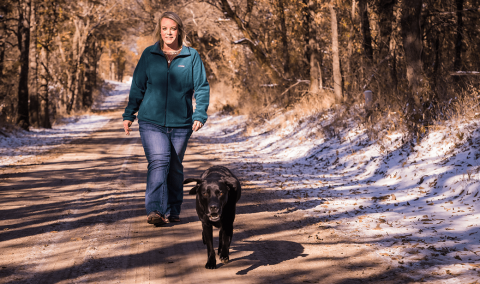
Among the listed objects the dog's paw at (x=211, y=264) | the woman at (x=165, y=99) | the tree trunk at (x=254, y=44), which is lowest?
the dog's paw at (x=211, y=264)

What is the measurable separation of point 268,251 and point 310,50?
46.5 ft

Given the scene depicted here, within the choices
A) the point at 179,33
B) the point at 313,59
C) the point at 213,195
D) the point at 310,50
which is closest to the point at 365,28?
the point at 313,59

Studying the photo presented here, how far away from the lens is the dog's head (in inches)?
147

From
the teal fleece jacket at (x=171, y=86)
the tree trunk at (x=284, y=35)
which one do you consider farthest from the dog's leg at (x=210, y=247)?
the tree trunk at (x=284, y=35)

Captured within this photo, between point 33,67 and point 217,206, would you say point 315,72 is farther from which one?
point 217,206

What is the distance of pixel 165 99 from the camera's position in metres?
5.21

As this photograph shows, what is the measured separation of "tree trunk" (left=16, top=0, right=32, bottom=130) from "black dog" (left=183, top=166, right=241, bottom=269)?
60.2 ft

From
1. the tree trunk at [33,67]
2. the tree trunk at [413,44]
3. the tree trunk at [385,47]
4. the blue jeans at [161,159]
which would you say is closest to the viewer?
the blue jeans at [161,159]

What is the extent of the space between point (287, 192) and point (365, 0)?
27.7ft

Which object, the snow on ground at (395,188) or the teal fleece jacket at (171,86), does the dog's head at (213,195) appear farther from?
the snow on ground at (395,188)

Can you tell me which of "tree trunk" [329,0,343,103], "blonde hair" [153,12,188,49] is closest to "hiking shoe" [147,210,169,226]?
"blonde hair" [153,12,188,49]

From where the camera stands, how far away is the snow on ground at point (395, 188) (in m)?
4.59

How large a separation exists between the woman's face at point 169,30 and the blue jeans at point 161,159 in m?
0.98

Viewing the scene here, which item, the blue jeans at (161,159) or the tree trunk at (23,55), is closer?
the blue jeans at (161,159)
